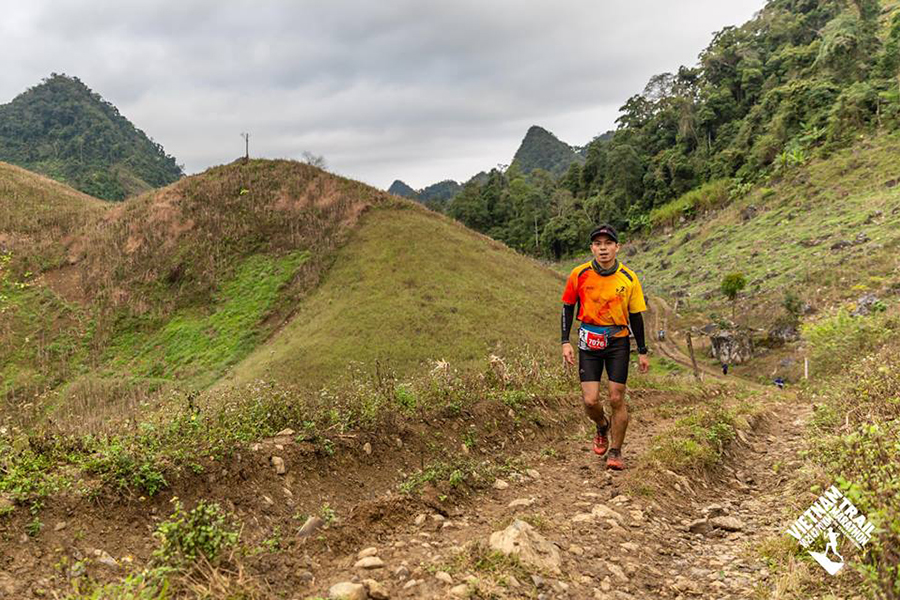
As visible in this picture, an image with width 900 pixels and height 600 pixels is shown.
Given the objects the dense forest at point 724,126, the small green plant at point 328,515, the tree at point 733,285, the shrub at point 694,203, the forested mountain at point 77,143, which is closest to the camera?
the small green plant at point 328,515

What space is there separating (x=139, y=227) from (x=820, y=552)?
36563 millimetres

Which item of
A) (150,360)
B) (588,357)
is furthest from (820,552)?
(150,360)

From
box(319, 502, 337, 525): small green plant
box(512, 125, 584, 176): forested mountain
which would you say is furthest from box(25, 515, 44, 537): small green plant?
box(512, 125, 584, 176): forested mountain

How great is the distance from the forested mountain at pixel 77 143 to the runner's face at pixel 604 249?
346ft

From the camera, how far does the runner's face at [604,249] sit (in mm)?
5145

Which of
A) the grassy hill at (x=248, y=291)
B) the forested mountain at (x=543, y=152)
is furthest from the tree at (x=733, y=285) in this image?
the forested mountain at (x=543, y=152)

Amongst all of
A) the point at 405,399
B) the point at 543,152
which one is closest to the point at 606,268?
the point at 405,399

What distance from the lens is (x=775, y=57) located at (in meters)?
71.9

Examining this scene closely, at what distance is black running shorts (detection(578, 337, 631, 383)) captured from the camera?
17.1 ft

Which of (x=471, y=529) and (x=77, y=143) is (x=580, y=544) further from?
(x=77, y=143)

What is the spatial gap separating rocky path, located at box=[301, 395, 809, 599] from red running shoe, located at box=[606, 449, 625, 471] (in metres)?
0.13

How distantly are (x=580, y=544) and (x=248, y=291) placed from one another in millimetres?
26899

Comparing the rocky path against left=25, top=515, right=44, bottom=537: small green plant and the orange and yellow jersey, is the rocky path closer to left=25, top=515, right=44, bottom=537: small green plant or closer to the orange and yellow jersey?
the orange and yellow jersey

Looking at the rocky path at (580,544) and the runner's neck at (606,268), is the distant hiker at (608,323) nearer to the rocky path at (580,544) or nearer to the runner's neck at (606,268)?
the runner's neck at (606,268)
